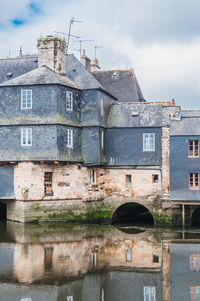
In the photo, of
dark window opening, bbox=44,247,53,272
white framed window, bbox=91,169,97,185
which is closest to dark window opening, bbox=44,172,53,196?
white framed window, bbox=91,169,97,185

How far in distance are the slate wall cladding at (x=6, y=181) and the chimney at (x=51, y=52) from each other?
7514mm

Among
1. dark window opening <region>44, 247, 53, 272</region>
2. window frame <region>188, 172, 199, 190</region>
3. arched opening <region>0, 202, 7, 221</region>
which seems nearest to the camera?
dark window opening <region>44, 247, 53, 272</region>

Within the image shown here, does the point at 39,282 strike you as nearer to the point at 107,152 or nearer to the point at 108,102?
the point at 107,152

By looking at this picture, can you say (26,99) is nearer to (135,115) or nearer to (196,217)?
(135,115)

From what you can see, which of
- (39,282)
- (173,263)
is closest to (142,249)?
(173,263)

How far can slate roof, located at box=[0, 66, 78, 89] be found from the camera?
28.0 m

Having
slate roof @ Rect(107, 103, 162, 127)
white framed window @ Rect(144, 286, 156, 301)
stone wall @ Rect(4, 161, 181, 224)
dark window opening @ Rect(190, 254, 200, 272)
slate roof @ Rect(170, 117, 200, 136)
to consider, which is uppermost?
slate roof @ Rect(107, 103, 162, 127)

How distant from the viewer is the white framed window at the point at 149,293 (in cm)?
1467

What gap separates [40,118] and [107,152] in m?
5.42

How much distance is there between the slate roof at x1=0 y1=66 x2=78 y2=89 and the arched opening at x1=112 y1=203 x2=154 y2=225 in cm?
928

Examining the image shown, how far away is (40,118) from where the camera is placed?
27734 mm

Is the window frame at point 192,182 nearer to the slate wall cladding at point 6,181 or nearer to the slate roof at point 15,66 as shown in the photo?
the slate wall cladding at point 6,181

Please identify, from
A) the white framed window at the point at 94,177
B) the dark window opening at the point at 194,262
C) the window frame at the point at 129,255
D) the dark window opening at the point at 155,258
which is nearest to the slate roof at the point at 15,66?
the white framed window at the point at 94,177

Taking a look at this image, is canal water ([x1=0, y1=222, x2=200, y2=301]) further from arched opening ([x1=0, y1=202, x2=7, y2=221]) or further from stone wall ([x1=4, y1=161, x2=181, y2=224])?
arched opening ([x1=0, y1=202, x2=7, y2=221])
